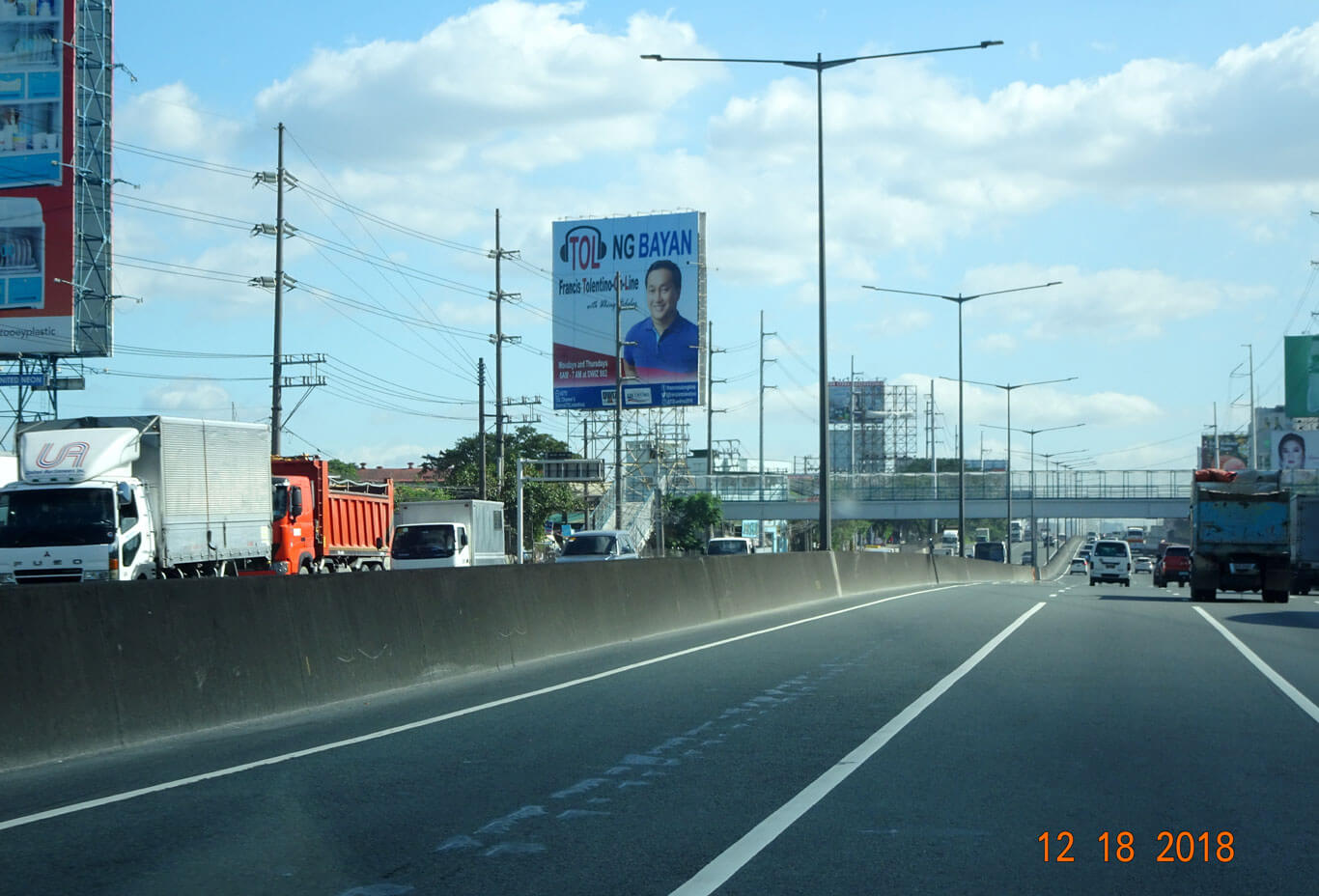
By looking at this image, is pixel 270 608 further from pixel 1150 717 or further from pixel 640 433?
pixel 640 433

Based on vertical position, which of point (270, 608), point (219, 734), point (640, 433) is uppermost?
point (640, 433)

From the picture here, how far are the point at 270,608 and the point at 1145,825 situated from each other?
25.9ft

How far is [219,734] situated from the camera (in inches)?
460

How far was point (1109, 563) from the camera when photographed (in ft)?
191

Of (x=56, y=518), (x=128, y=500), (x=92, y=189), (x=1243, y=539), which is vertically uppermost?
(x=92, y=189)

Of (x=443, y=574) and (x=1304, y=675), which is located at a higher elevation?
(x=443, y=574)

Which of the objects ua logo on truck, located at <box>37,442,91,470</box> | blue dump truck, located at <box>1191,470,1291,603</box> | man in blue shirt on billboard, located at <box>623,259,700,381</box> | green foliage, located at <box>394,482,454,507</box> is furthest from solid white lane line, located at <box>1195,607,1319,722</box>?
green foliage, located at <box>394,482,454,507</box>

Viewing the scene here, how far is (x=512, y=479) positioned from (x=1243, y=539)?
58.9 metres

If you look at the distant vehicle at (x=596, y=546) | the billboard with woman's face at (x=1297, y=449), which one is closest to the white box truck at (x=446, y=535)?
the distant vehicle at (x=596, y=546)

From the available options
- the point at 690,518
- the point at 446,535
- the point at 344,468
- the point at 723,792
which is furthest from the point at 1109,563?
the point at 344,468

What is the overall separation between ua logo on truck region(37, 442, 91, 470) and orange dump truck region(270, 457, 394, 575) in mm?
7467

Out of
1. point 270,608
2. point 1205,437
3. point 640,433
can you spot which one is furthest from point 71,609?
point 1205,437

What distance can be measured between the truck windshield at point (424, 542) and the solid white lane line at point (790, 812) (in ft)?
87.0

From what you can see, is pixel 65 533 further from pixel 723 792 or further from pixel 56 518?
pixel 723 792
